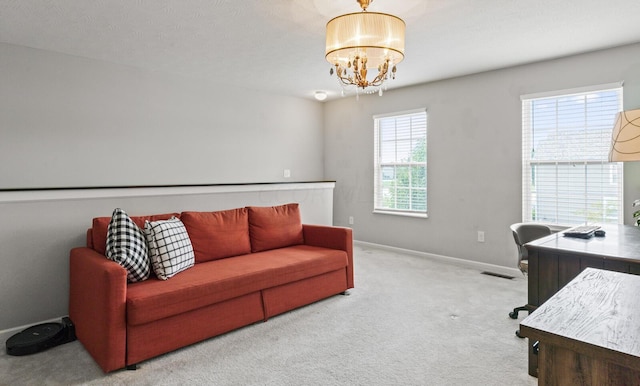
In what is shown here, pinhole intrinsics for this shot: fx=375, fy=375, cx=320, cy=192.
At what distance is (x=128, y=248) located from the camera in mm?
2467

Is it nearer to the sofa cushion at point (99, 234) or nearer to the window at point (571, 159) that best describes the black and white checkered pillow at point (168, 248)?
the sofa cushion at point (99, 234)

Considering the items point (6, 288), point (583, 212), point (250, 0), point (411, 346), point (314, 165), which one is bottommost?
point (411, 346)

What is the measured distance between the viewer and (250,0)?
2.58m

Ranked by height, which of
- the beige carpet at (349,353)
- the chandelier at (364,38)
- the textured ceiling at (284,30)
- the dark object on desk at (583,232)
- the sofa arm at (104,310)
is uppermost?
the textured ceiling at (284,30)

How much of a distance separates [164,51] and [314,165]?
10.2 feet

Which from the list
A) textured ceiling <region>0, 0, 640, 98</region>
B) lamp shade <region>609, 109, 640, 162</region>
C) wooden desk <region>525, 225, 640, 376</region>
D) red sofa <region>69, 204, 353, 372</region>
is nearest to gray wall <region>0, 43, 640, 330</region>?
textured ceiling <region>0, 0, 640, 98</region>

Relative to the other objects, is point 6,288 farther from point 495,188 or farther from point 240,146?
point 495,188

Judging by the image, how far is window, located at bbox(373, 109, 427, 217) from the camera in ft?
16.9

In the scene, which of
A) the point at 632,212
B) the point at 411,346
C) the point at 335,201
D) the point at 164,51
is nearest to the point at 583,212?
the point at 632,212

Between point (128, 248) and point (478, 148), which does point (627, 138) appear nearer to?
point (478, 148)

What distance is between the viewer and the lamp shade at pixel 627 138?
8.28 ft

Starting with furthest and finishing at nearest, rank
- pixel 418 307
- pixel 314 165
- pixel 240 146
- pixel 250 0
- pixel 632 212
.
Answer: pixel 314 165
pixel 240 146
pixel 632 212
pixel 418 307
pixel 250 0

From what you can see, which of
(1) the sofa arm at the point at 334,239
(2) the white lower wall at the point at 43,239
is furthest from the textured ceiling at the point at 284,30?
(1) the sofa arm at the point at 334,239

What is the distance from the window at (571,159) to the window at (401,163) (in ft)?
4.31
